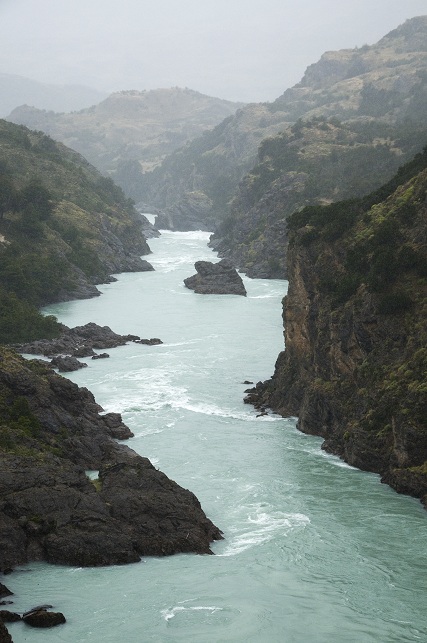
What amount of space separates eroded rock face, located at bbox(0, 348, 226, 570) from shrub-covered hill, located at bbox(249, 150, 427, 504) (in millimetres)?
8970

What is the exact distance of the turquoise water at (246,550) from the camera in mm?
22422

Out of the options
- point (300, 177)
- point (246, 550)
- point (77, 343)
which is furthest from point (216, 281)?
point (246, 550)

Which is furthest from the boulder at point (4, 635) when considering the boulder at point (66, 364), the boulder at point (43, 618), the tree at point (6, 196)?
the tree at point (6, 196)

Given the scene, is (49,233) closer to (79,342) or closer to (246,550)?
(79,342)

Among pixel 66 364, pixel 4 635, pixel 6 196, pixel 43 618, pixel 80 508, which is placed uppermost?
pixel 6 196

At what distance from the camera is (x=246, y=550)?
27734 millimetres

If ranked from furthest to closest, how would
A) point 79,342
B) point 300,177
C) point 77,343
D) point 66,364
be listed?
point 300,177
point 79,342
point 77,343
point 66,364

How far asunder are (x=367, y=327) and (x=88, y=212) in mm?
80421

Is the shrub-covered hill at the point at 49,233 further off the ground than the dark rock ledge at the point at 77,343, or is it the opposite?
the shrub-covered hill at the point at 49,233

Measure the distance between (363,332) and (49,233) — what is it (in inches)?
2476

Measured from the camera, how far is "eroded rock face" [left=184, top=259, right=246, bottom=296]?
91312mm

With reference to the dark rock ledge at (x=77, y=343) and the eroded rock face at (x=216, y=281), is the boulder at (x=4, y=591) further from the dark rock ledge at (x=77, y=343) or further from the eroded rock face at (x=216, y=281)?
the eroded rock face at (x=216, y=281)

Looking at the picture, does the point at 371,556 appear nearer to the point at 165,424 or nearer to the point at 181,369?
the point at 165,424

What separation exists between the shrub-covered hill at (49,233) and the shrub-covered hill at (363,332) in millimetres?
24735
